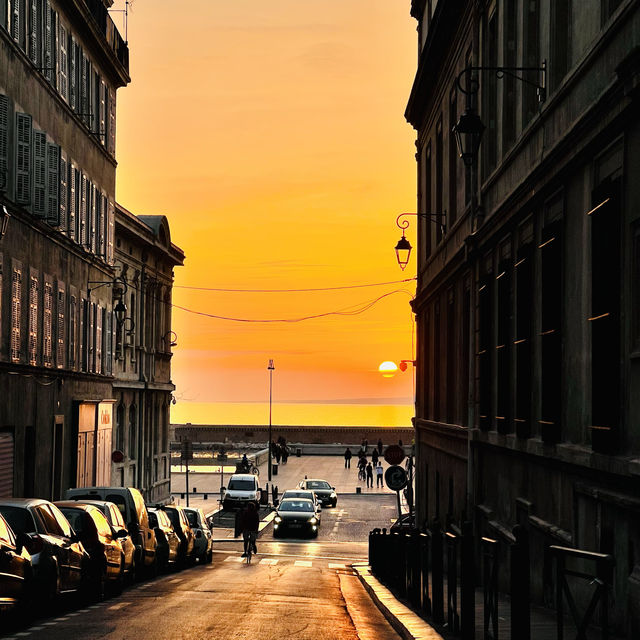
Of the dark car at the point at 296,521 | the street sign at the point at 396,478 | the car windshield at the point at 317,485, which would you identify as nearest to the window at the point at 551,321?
the street sign at the point at 396,478

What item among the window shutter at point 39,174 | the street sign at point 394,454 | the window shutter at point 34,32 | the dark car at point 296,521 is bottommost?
the dark car at point 296,521

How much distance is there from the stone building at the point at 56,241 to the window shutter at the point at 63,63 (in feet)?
0.13

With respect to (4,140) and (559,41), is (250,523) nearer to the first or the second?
(4,140)

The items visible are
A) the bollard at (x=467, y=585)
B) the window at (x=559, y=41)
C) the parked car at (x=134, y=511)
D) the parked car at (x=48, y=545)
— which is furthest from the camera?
the parked car at (x=134, y=511)

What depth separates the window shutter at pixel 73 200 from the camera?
4028cm

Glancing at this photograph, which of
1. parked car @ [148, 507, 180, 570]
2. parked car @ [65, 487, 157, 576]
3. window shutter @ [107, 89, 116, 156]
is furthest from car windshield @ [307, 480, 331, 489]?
parked car @ [65, 487, 157, 576]

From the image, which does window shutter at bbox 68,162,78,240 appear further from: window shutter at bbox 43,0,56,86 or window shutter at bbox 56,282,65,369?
window shutter at bbox 43,0,56,86

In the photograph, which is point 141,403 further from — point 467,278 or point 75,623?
point 75,623

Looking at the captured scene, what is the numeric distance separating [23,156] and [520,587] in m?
25.6

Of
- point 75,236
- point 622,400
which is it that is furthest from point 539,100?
point 75,236

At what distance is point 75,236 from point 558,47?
2586 cm

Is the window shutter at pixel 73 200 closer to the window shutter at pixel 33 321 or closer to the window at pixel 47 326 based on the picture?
the window at pixel 47 326

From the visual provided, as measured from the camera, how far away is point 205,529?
38.0m

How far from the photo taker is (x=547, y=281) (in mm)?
18219
